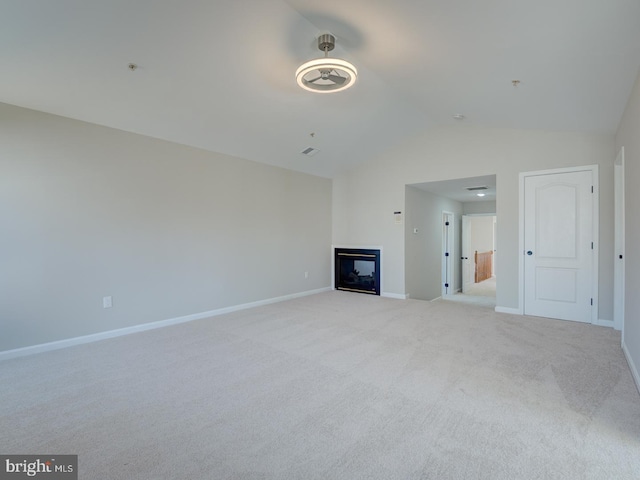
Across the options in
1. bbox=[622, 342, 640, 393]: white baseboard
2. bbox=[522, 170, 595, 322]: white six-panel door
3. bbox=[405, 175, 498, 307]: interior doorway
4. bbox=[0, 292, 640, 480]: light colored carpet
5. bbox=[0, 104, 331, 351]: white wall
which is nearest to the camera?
bbox=[0, 292, 640, 480]: light colored carpet

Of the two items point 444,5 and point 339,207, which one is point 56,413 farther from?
point 339,207

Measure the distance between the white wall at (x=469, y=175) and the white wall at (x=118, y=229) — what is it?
1842mm

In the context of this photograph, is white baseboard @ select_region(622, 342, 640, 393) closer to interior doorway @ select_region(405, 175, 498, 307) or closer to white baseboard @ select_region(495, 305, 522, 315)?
white baseboard @ select_region(495, 305, 522, 315)

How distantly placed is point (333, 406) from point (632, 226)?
299 cm

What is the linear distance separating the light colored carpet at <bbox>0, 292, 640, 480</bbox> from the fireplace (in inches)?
104

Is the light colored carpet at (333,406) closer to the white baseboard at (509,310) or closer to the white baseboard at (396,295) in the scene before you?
the white baseboard at (509,310)

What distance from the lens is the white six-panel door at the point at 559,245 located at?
4395 millimetres

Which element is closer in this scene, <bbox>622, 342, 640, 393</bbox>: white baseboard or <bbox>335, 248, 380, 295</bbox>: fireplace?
<bbox>622, 342, 640, 393</bbox>: white baseboard

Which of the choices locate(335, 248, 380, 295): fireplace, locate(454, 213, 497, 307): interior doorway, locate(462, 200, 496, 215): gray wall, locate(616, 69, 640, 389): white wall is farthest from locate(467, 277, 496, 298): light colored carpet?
locate(616, 69, 640, 389): white wall

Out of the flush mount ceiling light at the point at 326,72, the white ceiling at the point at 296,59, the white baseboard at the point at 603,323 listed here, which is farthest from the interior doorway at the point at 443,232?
the flush mount ceiling light at the point at 326,72

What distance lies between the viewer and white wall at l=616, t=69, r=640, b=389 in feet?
8.56

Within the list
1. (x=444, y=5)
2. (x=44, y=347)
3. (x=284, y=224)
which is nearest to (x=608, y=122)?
(x=444, y=5)

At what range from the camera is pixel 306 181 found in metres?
6.61

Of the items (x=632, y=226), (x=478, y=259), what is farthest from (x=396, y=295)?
(x=478, y=259)
